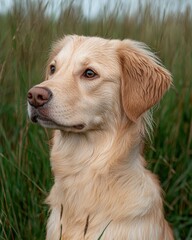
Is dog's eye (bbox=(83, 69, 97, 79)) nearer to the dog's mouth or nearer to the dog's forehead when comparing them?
the dog's forehead

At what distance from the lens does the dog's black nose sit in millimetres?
4172

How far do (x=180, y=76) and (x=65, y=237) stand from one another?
1938 millimetres

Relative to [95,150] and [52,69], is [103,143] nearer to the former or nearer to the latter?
[95,150]

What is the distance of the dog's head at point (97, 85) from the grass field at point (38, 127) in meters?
0.57

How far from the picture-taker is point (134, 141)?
4.52 m

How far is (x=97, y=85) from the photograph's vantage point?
451 cm

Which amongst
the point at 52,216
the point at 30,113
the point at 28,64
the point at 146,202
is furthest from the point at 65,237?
the point at 28,64

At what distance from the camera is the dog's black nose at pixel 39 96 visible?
13.7ft

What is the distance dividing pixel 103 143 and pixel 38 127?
0.98 metres

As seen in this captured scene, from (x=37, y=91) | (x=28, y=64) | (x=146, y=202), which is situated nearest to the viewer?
(x=37, y=91)

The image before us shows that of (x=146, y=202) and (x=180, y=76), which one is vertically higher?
(x=180, y=76)

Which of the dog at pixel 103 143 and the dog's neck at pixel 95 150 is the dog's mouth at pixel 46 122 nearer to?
the dog at pixel 103 143

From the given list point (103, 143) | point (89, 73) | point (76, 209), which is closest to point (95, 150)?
point (103, 143)

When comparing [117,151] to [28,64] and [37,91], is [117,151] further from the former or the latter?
[28,64]
